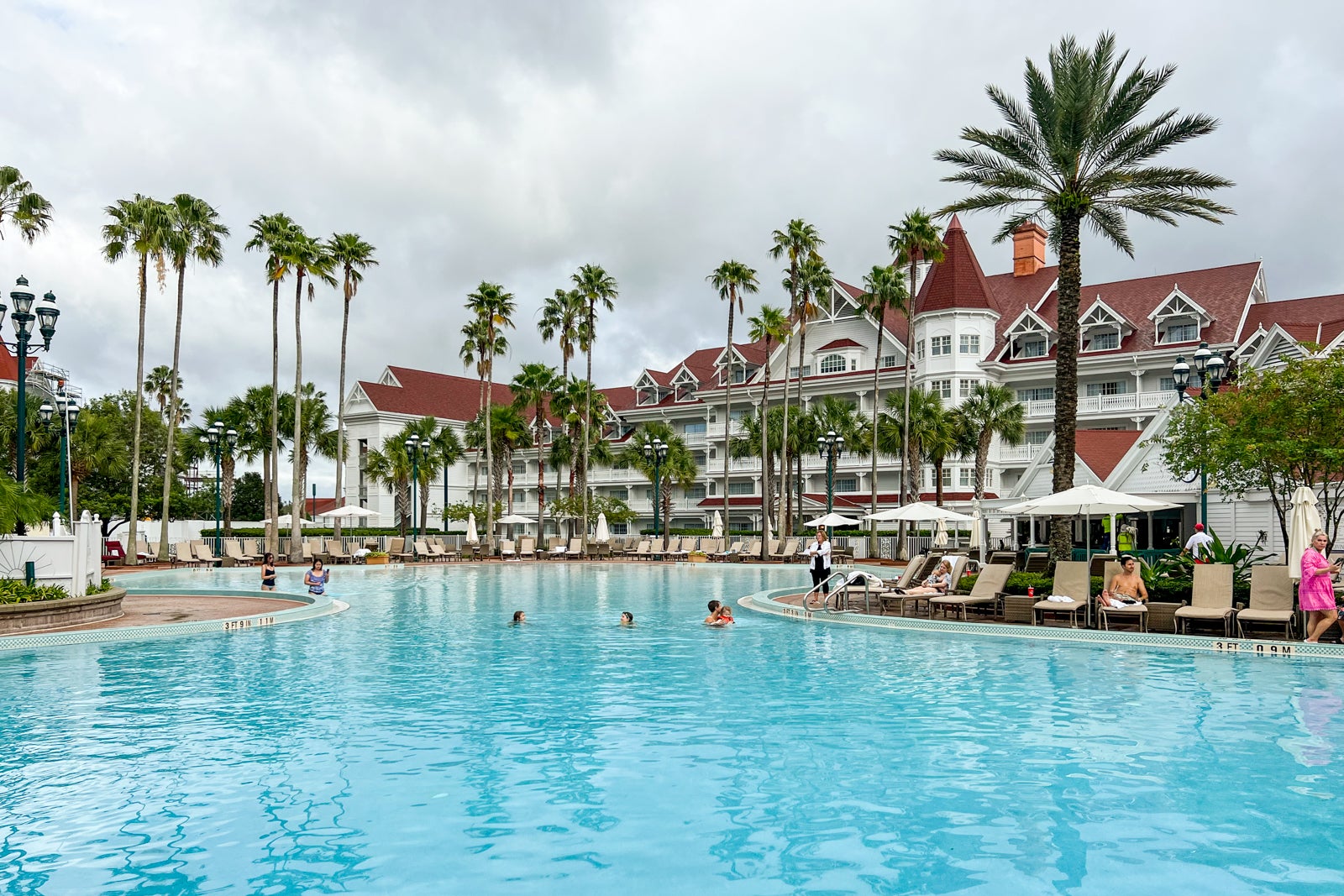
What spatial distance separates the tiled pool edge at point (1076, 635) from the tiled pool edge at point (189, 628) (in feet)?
31.4

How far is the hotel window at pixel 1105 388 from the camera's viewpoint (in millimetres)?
54438

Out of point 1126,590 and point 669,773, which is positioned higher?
point 1126,590

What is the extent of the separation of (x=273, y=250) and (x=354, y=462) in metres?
41.6

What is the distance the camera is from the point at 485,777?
794 centimetres

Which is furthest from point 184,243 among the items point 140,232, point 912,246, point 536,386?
point 912,246

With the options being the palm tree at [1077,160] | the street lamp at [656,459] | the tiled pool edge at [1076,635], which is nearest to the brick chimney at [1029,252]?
the street lamp at [656,459]

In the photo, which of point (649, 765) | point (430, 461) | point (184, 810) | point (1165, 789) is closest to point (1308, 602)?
point (1165, 789)

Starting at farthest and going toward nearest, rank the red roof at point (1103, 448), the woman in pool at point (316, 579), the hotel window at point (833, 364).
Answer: the hotel window at point (833, 364), the red roof at point (1103, 448), the woman in pool at point (316, 579)

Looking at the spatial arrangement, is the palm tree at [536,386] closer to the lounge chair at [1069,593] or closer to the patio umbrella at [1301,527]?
the lounge chair at [1069,593]

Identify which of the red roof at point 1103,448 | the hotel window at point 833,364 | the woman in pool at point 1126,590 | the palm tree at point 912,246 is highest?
the palm tree at point 912,246

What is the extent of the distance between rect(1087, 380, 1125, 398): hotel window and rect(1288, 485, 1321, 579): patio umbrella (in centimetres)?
4100

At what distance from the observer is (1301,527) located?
15312 millimetres

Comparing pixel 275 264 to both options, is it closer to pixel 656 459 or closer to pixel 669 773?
pixel 656 459

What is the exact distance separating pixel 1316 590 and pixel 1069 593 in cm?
388
